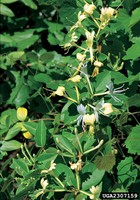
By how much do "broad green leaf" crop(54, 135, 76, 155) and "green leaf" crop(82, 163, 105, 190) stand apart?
67 mm

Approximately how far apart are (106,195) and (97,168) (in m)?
0.12

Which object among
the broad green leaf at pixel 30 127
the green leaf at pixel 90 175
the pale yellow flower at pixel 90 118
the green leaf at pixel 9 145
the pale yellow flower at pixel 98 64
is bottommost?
the green leaf at pixel 9 145

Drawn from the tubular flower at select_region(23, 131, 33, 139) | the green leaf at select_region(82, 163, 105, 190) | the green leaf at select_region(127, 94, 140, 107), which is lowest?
the tubular flower at select_region(23, 131, 33, 139)

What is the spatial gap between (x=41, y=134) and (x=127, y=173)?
298mm

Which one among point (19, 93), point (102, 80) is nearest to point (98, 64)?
point (102, 80)

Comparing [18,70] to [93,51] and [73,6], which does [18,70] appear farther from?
[93,51]

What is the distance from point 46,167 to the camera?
135 cm

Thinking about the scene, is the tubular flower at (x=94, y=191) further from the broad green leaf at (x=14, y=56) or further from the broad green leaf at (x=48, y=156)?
the broad green leaf at (x=14, y=56)

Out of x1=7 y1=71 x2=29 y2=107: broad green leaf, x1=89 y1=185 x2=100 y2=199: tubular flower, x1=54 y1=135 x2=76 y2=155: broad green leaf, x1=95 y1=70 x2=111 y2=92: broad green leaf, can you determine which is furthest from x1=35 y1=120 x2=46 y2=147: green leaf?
x1=7 y1=71 x2=29 y2=107: broad green leaf

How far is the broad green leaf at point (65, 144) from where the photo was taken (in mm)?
1365

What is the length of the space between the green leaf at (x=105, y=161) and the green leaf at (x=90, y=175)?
0.02 metres

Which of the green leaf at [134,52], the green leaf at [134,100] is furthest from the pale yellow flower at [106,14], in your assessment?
the green leaf at [134,100]

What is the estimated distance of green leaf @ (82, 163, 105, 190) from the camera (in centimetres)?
130

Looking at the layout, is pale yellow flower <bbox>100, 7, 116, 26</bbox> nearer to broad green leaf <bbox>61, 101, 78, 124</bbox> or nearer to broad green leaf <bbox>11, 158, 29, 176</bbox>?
broad green leaf <bbox>61, 101, 78, 124</bbox>
